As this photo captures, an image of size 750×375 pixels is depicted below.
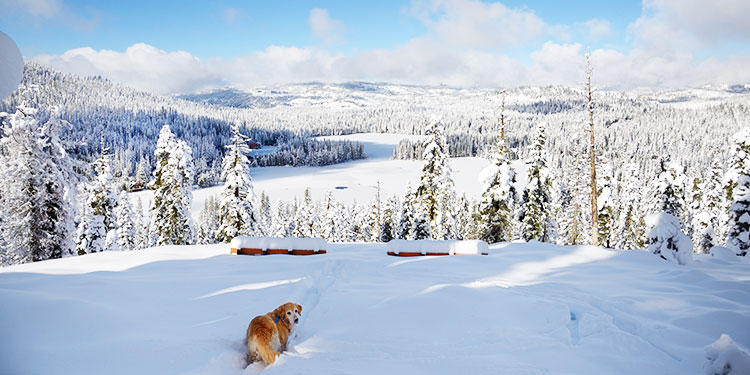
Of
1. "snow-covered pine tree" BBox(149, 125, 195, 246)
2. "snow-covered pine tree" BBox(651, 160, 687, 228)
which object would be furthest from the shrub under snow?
"snow-covered pine tree" BBox(149, 125, 195, 246)

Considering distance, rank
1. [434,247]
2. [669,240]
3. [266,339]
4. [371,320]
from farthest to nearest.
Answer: [434,247] → [669,240] → [371,320] → [266,339]

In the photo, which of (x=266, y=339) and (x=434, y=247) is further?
(x=434, y=247)

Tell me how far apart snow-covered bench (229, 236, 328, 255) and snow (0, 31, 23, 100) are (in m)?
11.5

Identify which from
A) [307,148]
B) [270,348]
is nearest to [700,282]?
[270,348]

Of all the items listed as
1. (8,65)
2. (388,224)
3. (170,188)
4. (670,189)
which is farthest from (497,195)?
(8,65)

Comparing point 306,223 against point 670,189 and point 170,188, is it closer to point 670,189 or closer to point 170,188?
point 170,188

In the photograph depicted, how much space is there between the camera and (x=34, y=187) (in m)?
17.5

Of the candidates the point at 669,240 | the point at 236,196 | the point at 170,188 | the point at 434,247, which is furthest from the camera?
the point at 170,188

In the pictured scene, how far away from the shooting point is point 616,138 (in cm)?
17188

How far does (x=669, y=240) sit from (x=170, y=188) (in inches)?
1169

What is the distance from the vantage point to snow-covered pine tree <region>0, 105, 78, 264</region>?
17016 mm

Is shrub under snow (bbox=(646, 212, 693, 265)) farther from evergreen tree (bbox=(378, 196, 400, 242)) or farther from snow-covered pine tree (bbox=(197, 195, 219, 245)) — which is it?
snow-covered pine tree (bbox=(197, 195, 219, 245))

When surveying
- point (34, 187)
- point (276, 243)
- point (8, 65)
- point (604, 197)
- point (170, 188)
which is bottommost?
point (276, 243)

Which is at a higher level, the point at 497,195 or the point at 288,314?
the point at 497,195
